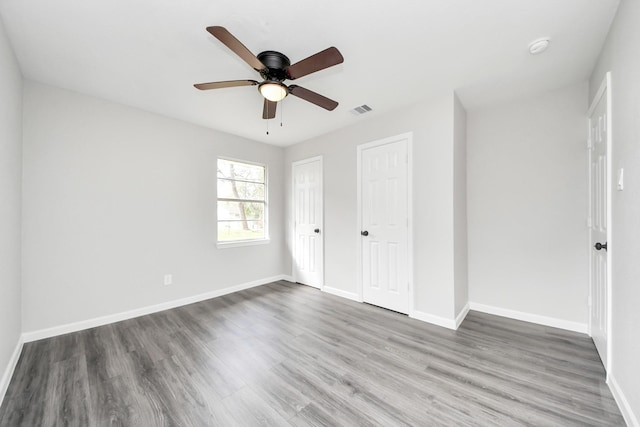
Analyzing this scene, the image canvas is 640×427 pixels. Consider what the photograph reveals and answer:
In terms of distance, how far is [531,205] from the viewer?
111 inches

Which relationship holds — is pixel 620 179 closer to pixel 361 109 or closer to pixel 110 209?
pixel 361 109

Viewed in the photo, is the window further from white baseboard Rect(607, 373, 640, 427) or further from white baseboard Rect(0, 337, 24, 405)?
white baseboard Rect(607, 373, 640, 427)

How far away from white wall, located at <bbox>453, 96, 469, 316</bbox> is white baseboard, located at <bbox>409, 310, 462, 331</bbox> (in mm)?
137

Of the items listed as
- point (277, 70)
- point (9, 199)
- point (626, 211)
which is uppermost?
point (277, 70)

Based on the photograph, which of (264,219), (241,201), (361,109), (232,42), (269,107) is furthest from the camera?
(264,219)

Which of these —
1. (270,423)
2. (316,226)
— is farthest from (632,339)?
(316,226)

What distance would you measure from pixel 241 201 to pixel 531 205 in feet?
13.0

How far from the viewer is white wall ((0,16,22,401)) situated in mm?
1777

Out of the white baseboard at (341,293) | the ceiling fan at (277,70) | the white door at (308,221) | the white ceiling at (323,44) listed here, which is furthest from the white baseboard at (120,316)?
the ceiling fan at (277,70)

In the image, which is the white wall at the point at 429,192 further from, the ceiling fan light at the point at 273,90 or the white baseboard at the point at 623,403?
the ceiling fan light at the point at 273,90

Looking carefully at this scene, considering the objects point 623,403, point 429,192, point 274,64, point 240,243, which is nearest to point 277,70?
point 274,64

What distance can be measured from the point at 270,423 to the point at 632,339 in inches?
84.0

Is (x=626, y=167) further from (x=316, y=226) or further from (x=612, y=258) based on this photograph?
(x=316, y=226)

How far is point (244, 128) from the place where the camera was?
12.4 ft
